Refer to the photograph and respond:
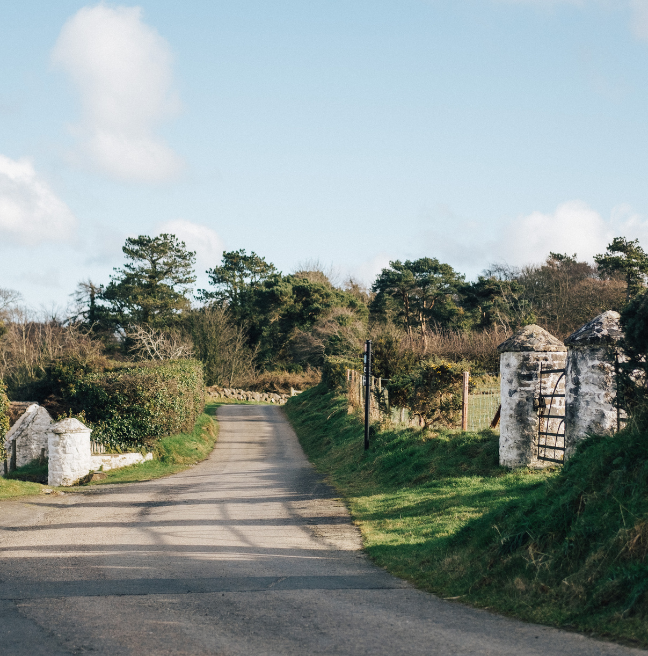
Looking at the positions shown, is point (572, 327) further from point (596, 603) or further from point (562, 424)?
point (596, 603)

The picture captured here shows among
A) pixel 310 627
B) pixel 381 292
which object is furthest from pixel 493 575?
pixel 381 292

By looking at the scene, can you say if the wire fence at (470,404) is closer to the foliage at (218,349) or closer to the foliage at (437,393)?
the foliage at (437,393)

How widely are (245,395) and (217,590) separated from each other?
43.8 meters

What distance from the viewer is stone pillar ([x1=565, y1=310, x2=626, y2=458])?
10656mm

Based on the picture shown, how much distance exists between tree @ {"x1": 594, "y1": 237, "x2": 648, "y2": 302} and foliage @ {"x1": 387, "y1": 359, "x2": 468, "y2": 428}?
28.8 meters

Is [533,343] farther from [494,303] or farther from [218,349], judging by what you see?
[218,349]

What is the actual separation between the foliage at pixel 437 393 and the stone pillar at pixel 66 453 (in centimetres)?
933

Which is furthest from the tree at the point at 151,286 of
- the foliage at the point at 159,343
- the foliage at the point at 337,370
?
the foliage at the point at 337,370

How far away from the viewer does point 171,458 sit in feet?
70.0

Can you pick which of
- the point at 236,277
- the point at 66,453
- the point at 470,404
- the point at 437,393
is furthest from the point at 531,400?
the point at 236,277

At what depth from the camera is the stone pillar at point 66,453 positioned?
17.8m

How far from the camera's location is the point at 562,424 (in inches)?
504

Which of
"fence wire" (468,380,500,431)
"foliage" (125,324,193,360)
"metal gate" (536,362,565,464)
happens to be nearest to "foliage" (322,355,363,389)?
"fence wire" (468,380,500,431)

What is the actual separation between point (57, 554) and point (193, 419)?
16925 mm
